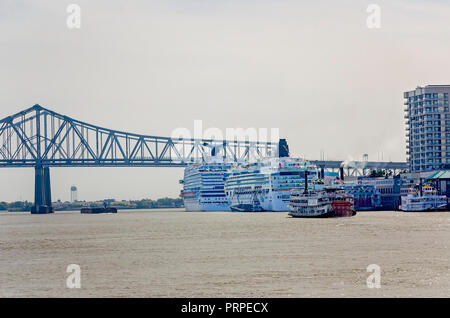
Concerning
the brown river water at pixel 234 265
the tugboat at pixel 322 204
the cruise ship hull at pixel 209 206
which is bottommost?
the cruise ship hull at pixel 209 206

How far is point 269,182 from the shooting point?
148m

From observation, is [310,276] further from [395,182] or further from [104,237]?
[395,182]

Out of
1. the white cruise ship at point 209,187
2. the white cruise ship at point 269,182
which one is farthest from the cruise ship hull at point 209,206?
the white cruise ship at point 269,182

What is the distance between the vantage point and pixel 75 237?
78.0 meters

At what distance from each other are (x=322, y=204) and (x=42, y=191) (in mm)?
81564

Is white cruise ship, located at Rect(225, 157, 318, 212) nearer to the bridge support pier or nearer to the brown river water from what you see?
the bridge support pier

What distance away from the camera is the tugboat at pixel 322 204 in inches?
4441

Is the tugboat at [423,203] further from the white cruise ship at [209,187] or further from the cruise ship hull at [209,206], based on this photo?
the white cruise ship at [209,187]

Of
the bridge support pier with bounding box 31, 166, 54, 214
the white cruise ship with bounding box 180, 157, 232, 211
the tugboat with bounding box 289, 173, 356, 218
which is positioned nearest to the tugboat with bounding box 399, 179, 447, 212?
the tugboat with bounding box 289, 173, 356, 218

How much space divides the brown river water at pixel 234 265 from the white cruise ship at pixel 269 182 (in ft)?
238

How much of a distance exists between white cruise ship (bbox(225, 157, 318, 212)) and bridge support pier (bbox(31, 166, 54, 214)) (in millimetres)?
38903

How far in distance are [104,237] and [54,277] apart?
3257 centimetres

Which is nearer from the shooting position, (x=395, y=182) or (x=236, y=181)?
(x=236, y=181)
